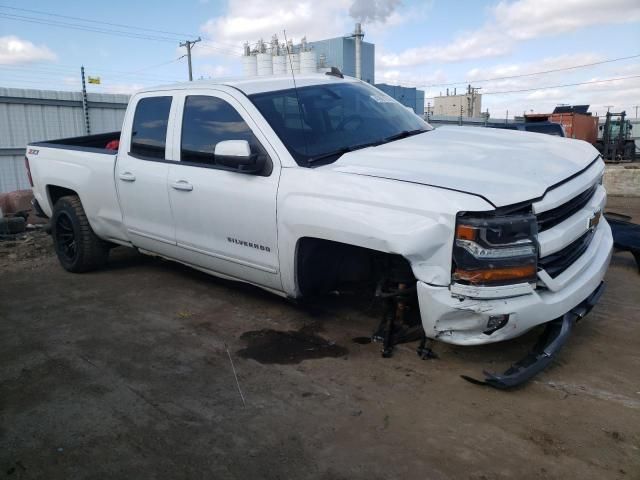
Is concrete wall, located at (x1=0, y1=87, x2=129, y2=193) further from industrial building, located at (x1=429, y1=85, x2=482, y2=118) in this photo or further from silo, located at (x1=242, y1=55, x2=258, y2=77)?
industrial building, located at (x1=429, y1=85, x2=482, y2=118)

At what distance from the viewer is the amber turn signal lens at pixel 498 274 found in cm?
277

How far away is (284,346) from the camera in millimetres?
3732

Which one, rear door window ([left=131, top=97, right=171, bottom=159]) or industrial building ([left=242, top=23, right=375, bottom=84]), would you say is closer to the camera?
rear door window ([left=131, top=97, right=171, bottom=159])

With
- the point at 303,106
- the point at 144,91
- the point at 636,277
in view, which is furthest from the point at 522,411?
the point at 144,91

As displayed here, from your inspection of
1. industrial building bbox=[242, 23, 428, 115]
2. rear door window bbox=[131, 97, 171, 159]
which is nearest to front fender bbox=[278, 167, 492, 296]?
rear door window bbox=[131, 97, 171, 159]

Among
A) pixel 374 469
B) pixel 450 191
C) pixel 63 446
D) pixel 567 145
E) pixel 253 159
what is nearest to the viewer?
pixel 374 469

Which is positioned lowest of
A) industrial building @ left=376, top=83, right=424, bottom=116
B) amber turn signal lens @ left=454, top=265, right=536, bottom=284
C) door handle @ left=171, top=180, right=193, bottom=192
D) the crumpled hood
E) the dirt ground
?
the dirt ground

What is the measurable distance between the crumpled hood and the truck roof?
3.24ft

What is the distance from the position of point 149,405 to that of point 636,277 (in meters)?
4.67

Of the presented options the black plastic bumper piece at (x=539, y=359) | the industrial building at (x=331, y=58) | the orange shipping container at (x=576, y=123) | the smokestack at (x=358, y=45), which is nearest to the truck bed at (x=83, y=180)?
the black plastic bumper piece at (x=539, y=359)

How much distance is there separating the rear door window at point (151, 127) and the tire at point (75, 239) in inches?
48.0

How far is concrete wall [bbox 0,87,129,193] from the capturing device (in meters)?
11.6

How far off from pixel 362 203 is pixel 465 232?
633 mm

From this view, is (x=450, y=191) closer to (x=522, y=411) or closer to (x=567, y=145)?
(x=522, y=411)
